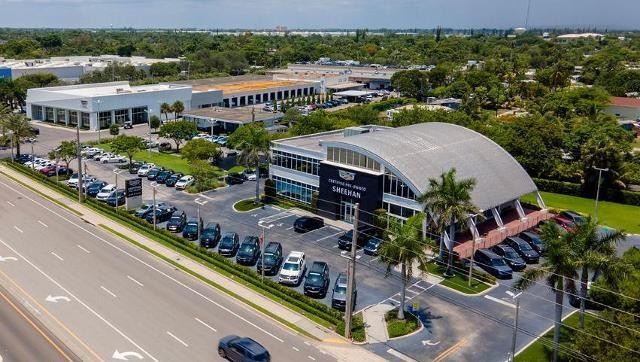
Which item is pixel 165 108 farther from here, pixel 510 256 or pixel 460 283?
pixel 460 283

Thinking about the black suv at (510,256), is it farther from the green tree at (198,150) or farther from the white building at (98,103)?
the white building at (98,103)

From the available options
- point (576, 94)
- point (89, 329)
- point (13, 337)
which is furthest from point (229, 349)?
point (576, 94)

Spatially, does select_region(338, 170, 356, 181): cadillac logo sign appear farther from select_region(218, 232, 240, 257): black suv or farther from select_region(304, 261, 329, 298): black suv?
select_region(304, 261, 329, 298): black suv

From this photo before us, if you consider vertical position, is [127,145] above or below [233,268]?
above

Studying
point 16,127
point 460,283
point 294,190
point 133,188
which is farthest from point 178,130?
point 460,283

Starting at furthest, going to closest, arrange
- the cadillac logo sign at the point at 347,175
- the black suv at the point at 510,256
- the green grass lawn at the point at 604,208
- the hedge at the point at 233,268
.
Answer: the green grass lawn at the point at 604,208 → the cadillac logo sign at the point at 347,175 → the black suv at the point at 510,256 → the hedge at the point at 233,268

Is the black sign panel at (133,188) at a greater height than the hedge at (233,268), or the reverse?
the black sign panel at (133,188)

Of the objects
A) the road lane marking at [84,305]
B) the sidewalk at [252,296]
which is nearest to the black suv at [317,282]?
the sidewalk at [252,296]
